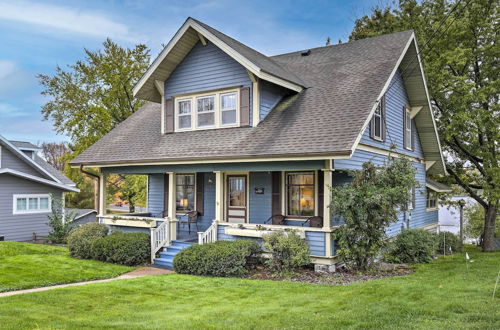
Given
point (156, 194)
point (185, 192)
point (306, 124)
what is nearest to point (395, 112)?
point (306, 124)

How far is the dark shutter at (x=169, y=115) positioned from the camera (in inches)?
595

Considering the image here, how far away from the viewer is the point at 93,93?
28484 millimetres

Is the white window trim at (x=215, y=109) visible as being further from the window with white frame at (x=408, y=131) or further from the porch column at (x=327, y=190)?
the window with white frame at (x=408, y=131)

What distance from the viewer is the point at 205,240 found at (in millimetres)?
12234

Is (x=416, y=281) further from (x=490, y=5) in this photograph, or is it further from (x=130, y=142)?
(x=490, y=5)

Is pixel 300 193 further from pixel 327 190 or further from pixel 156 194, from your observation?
pixel 156 194

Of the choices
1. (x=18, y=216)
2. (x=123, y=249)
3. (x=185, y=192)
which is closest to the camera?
(x=123, y=249)

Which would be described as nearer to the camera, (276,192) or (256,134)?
(256,134)

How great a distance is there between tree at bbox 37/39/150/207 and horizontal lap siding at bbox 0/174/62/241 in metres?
6.38

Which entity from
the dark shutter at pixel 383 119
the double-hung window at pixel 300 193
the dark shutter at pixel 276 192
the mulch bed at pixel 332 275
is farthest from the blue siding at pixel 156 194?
the dark shutter at pixel 383 119

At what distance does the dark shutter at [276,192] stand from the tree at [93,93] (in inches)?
662

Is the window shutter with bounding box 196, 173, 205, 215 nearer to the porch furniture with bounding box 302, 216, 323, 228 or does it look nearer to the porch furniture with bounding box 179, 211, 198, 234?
the porch furniture with bounding box 179, 211, 198, 234

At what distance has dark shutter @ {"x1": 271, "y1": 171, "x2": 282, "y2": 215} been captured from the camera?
13156mm

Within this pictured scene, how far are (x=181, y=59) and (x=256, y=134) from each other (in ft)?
14.6
